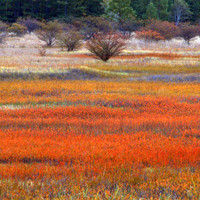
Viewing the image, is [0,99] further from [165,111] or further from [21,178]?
[21,178]

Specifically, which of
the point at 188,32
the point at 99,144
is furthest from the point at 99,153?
the point at 188,32

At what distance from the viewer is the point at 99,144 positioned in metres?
7.61

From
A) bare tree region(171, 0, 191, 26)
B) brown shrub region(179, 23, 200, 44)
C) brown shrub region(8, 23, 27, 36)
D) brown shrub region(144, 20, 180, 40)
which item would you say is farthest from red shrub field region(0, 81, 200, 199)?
bare tree region(171, 0, 191, 26)

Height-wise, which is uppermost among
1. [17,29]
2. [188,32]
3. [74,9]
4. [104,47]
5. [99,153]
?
[74,9]

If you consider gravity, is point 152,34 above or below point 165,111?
above

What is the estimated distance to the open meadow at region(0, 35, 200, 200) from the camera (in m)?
5.27

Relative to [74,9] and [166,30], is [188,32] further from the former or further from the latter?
[74,9]

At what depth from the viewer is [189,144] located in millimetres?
7727

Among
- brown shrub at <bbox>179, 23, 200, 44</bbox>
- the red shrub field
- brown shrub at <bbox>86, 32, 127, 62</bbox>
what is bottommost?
the red shrub field

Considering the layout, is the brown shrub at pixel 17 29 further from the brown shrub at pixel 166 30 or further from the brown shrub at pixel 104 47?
the brown shrub at pixel 104 47

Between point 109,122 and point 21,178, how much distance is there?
475cm

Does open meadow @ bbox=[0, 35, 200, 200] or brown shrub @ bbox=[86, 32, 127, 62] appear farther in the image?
brown shrub @ bbox=[86, 32, 127, 62]

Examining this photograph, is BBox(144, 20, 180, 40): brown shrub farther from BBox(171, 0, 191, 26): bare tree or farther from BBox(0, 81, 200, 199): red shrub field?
BBox(0, 81, 200, 199): red shrub field

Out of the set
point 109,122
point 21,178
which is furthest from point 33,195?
point 109,122
